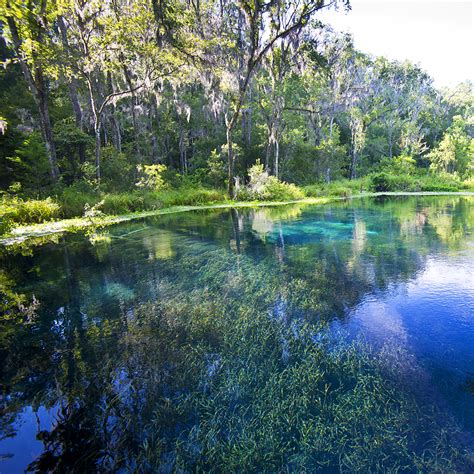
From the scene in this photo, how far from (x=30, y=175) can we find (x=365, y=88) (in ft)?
120

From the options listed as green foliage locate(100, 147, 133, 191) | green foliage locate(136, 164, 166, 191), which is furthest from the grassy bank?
green foliage locate(100, 147, 133, 191)

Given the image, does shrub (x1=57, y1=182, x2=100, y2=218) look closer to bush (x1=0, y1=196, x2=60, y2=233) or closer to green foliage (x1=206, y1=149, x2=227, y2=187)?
bush (x1=0, y1=196, x2=60, y2=233)

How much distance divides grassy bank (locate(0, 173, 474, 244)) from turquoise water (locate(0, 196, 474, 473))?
4686 mm

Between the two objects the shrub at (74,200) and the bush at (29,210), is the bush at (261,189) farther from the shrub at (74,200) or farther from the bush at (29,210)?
the bush at (29,210)

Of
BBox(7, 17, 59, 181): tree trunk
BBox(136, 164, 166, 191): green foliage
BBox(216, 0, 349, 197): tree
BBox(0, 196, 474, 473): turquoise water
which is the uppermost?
BBox(216, 0, 349, 197): tree

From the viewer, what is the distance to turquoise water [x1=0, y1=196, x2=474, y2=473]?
2781 millimetres

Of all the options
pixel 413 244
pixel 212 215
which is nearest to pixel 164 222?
pixel 212 215

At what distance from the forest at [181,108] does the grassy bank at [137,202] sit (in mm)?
95

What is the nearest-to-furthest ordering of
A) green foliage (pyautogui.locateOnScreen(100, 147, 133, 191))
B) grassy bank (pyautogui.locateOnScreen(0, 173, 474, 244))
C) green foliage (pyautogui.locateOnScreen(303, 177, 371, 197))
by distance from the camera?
grassy bank (pyautogui.locateOnScreen(0, 173, 474, 244)) → green foliage (pyautogui.locateOnScreen(100, 147, 133, 191)) → green foliage (pyautogui.locateOnScreen(303, 177, 371, 197))

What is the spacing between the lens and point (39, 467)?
259 cm

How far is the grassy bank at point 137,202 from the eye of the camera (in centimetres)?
1330

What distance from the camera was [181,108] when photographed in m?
28.8

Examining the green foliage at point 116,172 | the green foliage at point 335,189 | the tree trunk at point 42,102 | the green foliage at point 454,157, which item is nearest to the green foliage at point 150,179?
the green foliage at point 116,172

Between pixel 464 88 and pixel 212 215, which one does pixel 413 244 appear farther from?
pixel 464 88
